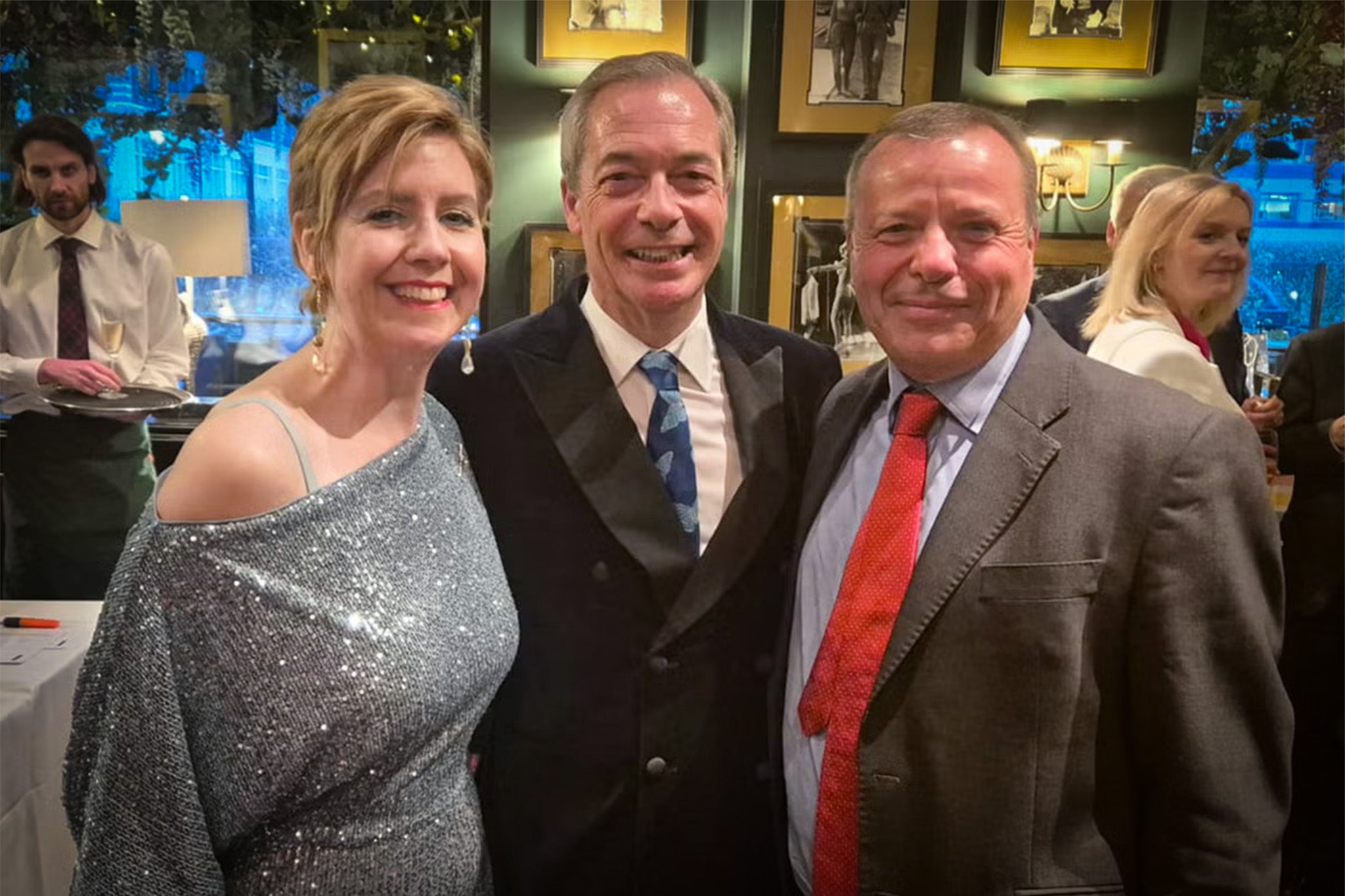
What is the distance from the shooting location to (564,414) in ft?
5.24

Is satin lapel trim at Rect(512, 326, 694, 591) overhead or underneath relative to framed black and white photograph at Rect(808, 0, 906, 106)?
underneath

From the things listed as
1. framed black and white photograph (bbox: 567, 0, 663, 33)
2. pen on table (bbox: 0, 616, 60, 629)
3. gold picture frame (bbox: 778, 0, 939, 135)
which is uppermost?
framed black and white photograph (bbox: 567, 0, 663, 33)

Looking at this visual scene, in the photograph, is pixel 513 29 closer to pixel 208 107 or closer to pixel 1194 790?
pixel 208 107

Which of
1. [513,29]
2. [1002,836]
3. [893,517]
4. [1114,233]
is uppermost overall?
[513,29]

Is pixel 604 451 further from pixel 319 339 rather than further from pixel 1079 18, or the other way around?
pixel 1079 18

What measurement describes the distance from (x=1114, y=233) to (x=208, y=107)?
288 centimetres

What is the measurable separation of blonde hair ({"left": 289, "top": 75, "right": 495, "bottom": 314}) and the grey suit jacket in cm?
85

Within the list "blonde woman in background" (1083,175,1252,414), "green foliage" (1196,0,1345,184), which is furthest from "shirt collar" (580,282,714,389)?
"green foliage" (1196,0,1345,184)

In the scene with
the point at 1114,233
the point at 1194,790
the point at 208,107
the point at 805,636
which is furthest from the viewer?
the point at 208,107

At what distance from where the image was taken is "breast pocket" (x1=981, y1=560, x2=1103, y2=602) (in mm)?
1239

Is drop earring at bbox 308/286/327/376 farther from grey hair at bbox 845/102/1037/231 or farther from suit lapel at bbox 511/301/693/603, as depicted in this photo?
grey hair at bbox 845/102/1037/231

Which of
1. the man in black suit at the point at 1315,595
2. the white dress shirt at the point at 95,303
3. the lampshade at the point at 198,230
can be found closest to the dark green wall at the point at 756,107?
the lampshade at the point at 198,230

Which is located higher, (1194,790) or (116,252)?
(116,252)

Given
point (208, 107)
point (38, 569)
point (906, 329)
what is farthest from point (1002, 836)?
point (208, 107)
